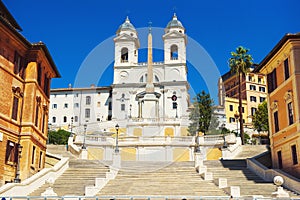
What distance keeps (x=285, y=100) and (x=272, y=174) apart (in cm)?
519

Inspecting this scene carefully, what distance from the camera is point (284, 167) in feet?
85.3

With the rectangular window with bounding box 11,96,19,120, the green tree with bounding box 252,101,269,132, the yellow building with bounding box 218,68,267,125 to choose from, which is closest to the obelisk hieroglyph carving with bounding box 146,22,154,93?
the green tree with bounding box 252,101,269,132

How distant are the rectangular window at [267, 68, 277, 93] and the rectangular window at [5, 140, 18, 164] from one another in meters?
18.9

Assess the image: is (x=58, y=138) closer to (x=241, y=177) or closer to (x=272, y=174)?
(x=241, y=177)

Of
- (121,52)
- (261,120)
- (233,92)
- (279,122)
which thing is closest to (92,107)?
(121,52)

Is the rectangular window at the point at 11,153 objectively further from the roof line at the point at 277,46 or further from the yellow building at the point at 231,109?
the yellow building at the point at 231,109

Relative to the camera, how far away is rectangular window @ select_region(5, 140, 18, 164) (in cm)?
2282

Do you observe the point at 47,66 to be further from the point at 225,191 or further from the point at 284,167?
the point at 284,167

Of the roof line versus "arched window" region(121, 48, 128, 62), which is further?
"arched window" region(121, 48, 128, 62)

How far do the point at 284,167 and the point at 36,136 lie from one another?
17.5m

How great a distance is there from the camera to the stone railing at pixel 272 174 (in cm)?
2156

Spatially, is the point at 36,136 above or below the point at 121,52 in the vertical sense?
below

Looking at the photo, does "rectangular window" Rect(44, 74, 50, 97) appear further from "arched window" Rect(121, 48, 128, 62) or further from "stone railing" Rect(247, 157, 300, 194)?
"arched window" Rect(121, 48, 128, 62)

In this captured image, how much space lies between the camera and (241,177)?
2545 cm
